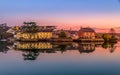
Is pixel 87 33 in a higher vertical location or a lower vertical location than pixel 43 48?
lower

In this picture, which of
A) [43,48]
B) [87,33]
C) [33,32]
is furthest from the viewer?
[87,33]

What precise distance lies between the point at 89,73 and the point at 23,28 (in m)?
21.0

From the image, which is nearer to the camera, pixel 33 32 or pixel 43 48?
pixel 43 48

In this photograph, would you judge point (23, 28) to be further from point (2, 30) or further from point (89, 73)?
point (89, 73)

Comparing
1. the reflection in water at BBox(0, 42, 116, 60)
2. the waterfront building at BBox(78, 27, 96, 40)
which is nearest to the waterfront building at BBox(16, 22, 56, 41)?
the waterfront building at BBox(78, 27, 96, 40)

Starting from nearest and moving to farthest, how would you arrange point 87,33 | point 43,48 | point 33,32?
1. point 43,48
2. point 33,32
3. point 87,33

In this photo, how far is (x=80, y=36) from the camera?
27.8m

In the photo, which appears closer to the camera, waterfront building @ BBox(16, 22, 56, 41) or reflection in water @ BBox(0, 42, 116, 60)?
reflection in water @ BBox(0, 42, 116, 60)

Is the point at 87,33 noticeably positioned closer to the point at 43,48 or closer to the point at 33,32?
the point at 33,32

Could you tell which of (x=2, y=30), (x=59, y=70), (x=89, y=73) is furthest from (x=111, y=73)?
(x=2, y=30)

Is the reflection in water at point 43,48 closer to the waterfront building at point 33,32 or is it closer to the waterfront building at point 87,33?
the waterfront building at point 33,32

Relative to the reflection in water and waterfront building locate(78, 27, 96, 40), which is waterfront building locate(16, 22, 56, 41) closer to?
waterfront building locate(78, 27, 96, 40)

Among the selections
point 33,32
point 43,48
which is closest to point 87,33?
point 33,32

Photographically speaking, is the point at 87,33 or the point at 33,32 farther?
the point at 87,33
